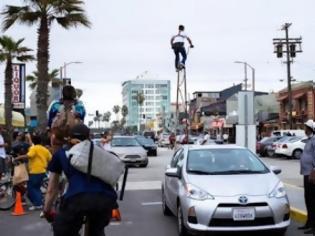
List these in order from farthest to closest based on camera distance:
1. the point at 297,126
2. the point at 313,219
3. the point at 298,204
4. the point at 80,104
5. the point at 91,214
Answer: the point at 297,126 → the point at 298,204 → the point at 313,219 → the point at 80,104 → the point at 91,214

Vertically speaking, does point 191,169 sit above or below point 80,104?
below

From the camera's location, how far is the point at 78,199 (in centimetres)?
A: 464

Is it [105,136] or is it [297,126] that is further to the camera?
[297,126]

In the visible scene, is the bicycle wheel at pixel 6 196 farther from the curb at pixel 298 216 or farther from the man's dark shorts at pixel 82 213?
the man's dark shorts at pixel 82 213

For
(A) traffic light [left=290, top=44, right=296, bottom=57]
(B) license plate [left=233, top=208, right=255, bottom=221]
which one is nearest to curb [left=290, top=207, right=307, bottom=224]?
(B) license plate [left=233, top=208, right=255, bottom=221]

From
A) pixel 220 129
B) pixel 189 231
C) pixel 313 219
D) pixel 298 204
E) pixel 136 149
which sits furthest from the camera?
pixel 220 129

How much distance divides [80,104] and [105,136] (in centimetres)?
1233

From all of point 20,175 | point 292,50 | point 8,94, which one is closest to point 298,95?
point 292,50

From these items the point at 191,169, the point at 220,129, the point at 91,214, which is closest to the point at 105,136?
the point at 191,169

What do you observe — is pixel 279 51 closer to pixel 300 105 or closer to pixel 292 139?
pixel 300 105

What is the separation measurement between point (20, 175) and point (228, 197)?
18.9ft

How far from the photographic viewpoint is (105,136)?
66.7 ft

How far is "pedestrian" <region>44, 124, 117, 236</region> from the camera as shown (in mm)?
4648

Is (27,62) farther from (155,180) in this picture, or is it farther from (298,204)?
(298,204)
